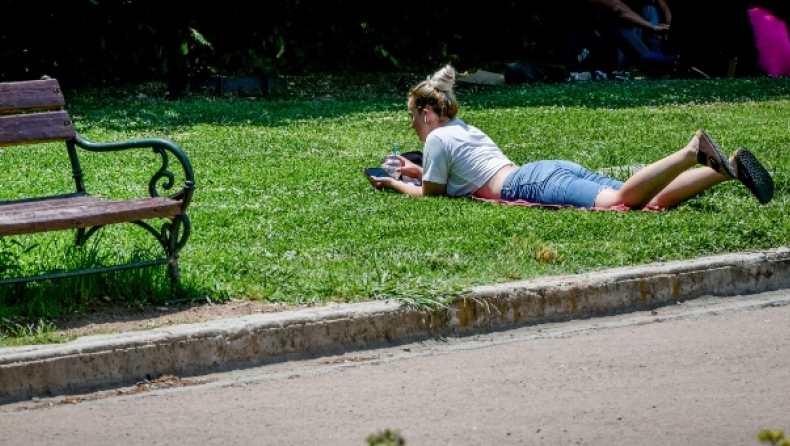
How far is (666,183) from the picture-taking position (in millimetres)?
8164

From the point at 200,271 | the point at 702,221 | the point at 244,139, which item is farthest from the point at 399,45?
the point at 200,271

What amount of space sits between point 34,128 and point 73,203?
63cm

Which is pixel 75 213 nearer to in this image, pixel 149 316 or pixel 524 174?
pixel 149 316

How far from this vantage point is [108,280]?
6195mm

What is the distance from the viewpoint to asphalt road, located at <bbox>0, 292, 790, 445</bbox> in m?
4.56

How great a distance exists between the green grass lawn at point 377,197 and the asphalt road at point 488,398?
2.07 feet

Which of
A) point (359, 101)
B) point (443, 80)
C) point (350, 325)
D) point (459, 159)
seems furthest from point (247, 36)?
point (350, 325)

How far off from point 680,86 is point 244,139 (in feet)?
20.8

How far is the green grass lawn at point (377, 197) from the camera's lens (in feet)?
21.7

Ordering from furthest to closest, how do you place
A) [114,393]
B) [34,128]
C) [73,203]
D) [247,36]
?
[247,36] → [34,128] → [73,203] → [114,393]

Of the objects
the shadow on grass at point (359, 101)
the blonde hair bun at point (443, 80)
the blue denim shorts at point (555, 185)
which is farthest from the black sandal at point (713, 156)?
the shadow on grass at point (359, 101)

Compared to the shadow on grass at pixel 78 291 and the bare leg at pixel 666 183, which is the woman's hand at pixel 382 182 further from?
the shadow on grass at pixel 78 291

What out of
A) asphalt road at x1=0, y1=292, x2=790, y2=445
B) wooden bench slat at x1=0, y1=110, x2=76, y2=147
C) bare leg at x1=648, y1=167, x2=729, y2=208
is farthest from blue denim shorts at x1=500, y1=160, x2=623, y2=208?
wooden bench slat at x1=0, y1=110, x2=76, y2=147

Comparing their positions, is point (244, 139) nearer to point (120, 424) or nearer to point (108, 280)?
point (108, 280)
